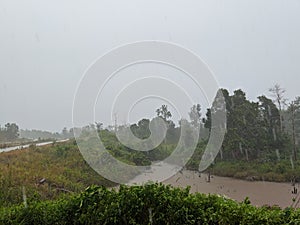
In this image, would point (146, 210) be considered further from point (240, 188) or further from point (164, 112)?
point (240, 188)

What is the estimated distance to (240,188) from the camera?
31.9 feet

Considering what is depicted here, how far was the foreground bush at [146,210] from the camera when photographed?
8.43 ft

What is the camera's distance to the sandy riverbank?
8.18 metres

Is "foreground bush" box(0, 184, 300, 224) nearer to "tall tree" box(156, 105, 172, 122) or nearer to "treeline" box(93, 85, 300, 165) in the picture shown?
"tall tree" box(156, 105, 172, 122)

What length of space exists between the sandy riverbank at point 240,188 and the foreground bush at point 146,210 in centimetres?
476

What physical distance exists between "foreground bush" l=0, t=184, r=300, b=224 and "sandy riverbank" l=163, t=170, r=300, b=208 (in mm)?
4757

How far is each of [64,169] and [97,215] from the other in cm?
701

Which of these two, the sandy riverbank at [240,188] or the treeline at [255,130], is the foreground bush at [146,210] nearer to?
the sandy riverbank at [240,188]

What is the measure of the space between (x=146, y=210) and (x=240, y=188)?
755 centimetres

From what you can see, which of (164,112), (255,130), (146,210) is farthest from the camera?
(255,130)

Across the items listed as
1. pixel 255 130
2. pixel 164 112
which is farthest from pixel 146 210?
pixel 255 130

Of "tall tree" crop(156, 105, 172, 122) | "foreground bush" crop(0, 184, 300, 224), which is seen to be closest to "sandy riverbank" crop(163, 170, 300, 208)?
"tall tree" crop(156, 105, 172, 122)

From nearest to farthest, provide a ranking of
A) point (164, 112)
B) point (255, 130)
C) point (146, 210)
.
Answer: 1. point (146, 210)
2. point (164, 112)
3. point (255, 130)

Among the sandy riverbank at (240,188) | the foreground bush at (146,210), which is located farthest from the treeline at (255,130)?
the foreground bush at (146,210)
